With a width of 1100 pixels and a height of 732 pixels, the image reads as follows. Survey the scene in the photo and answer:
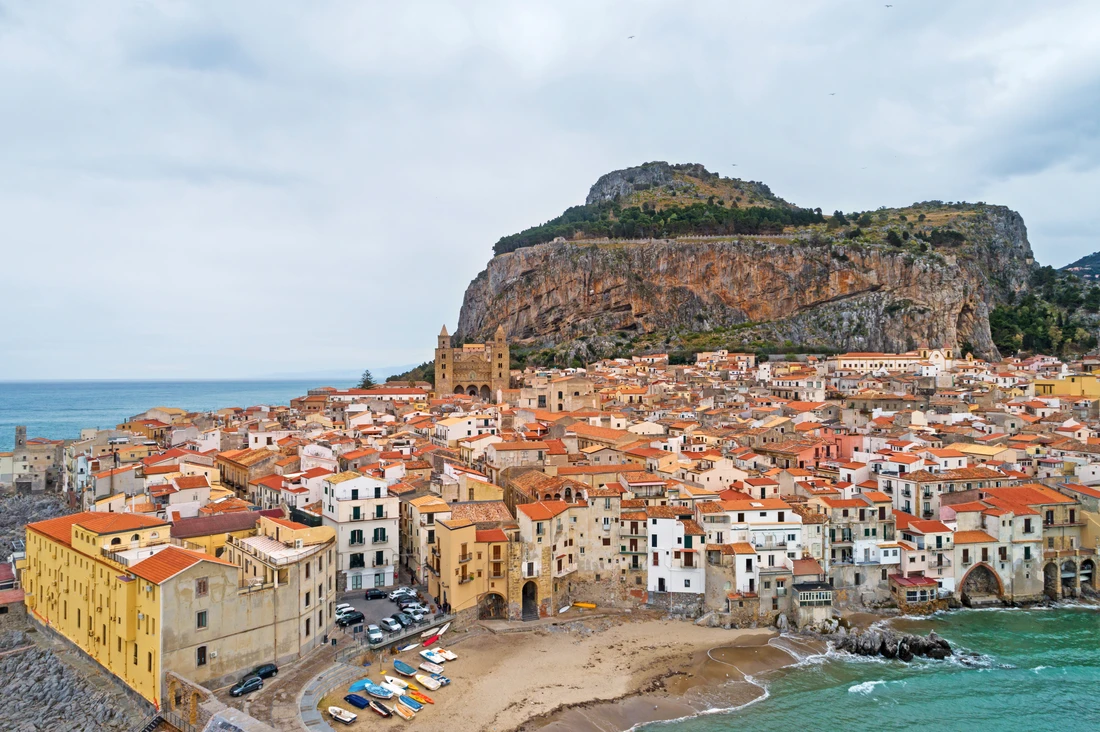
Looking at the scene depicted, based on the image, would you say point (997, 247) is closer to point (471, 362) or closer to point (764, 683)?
point (471, 362)

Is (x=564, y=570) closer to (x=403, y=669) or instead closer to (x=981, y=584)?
(x=403, y=669)

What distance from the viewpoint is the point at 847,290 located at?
142 metres

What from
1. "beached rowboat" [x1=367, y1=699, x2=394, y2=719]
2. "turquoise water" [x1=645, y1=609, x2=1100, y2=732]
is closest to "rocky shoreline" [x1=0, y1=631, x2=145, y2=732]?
"beached rowboat" [x1=367, y1=699, x2=394, y2=719]

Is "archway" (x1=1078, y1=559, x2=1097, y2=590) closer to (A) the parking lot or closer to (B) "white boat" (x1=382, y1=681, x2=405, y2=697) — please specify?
(A) the parking lot

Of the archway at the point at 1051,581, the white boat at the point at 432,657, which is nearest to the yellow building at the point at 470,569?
the white boat at the point at 432,657

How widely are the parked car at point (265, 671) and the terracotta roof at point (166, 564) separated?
414cm

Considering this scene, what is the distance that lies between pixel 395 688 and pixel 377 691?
2.55 feet

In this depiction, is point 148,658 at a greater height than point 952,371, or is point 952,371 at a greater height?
point 952,371

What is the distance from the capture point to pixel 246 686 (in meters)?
26.8

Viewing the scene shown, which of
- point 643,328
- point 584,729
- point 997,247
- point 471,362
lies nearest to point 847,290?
point 643,328

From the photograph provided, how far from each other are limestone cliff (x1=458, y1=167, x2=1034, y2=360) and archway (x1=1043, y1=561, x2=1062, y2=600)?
9267cm

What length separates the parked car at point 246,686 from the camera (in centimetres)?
2667

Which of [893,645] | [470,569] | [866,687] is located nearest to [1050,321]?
[893,645]

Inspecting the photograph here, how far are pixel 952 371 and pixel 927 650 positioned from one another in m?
78.6
